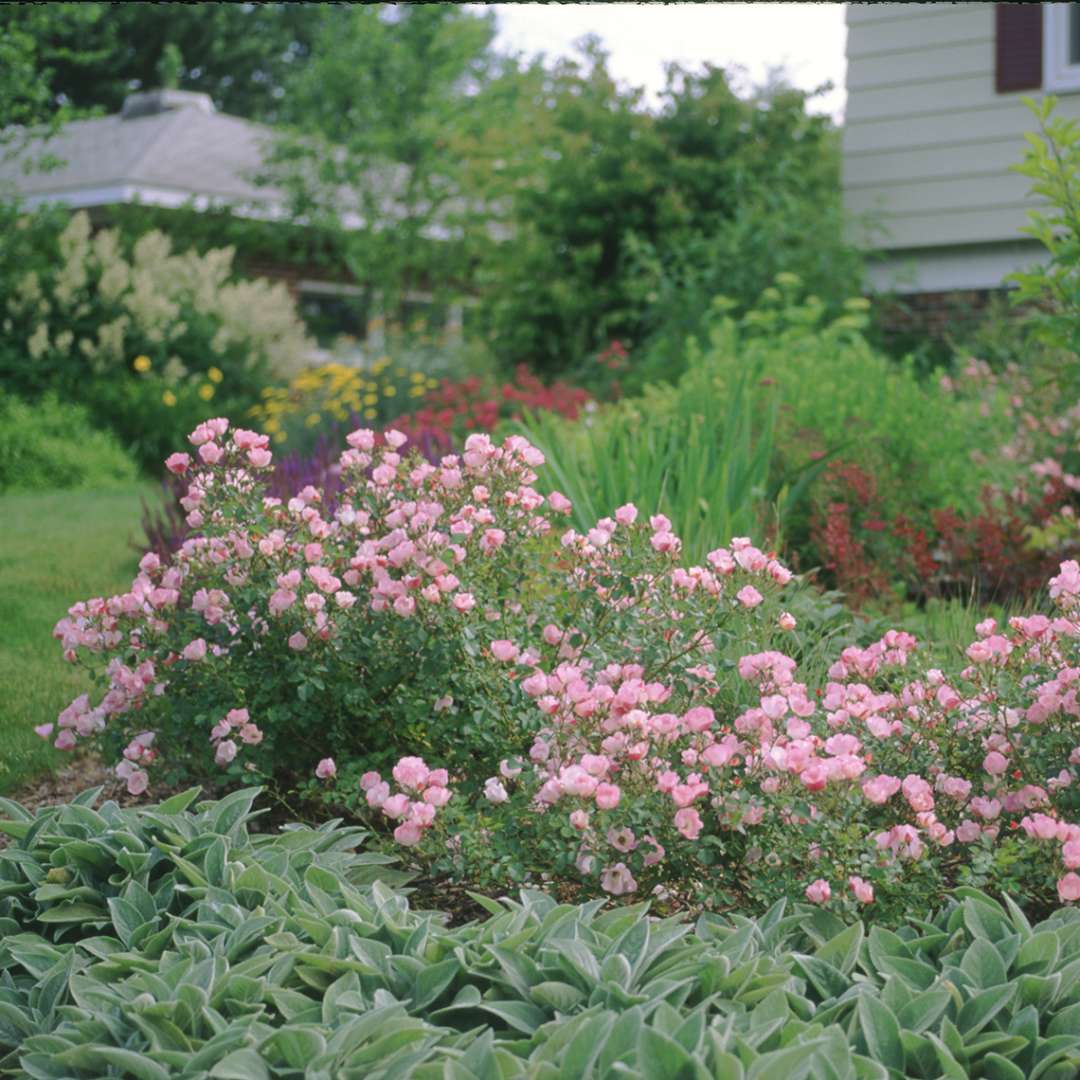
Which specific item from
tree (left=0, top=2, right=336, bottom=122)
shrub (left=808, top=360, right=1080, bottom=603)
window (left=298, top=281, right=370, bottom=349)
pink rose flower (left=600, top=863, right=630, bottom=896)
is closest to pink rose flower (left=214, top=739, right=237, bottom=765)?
pink rose flower (left=600, top=863, right=630, bottom=896)

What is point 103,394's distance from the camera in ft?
33.7

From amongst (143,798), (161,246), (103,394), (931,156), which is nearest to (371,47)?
(161,246)

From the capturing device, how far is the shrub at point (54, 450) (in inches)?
291

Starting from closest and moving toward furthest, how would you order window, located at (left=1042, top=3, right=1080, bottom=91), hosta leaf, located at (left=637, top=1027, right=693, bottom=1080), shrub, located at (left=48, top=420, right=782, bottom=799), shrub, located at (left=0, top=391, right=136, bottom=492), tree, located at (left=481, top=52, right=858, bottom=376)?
1. hosta leaf, located at (left=637, top=1027, right=693, bottom=1080)
2. shrub, located at (left=48, top=420, right=782, bottom=799)
3. shrub, located at (left=0, top=391, right=136, bottom=492)
4. window, located at (left=1042, top=3, right=1080, bottom=91)
5. tree, located at (left=481, top=52, right=858, bottom=376)

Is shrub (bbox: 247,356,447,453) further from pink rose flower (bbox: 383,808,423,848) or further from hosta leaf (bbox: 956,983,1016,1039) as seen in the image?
hosta leaf (bbox: 956,983,1016,1039)

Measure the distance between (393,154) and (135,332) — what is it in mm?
5423

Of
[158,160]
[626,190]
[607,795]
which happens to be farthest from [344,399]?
[158,160]

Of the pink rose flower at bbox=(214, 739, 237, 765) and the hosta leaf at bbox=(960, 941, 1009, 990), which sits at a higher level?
the pink rose flower at bbox=(214, 739, 237, 765)

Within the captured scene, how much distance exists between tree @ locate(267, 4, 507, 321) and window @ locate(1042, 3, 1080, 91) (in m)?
7.56

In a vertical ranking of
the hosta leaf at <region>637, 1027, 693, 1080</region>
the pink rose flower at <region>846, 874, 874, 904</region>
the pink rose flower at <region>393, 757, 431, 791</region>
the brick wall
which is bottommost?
the pink rose flower at <region>846, 874, 874, 904</region>

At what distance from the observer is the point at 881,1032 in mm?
2096

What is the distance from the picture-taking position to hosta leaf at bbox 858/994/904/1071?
→ 6.75 feet

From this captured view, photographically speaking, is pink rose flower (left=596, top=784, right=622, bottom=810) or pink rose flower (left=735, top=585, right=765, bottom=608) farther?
pink rose flower (left=735, top=585, right=765, bottom=608)

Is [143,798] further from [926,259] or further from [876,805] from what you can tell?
[926,259]
